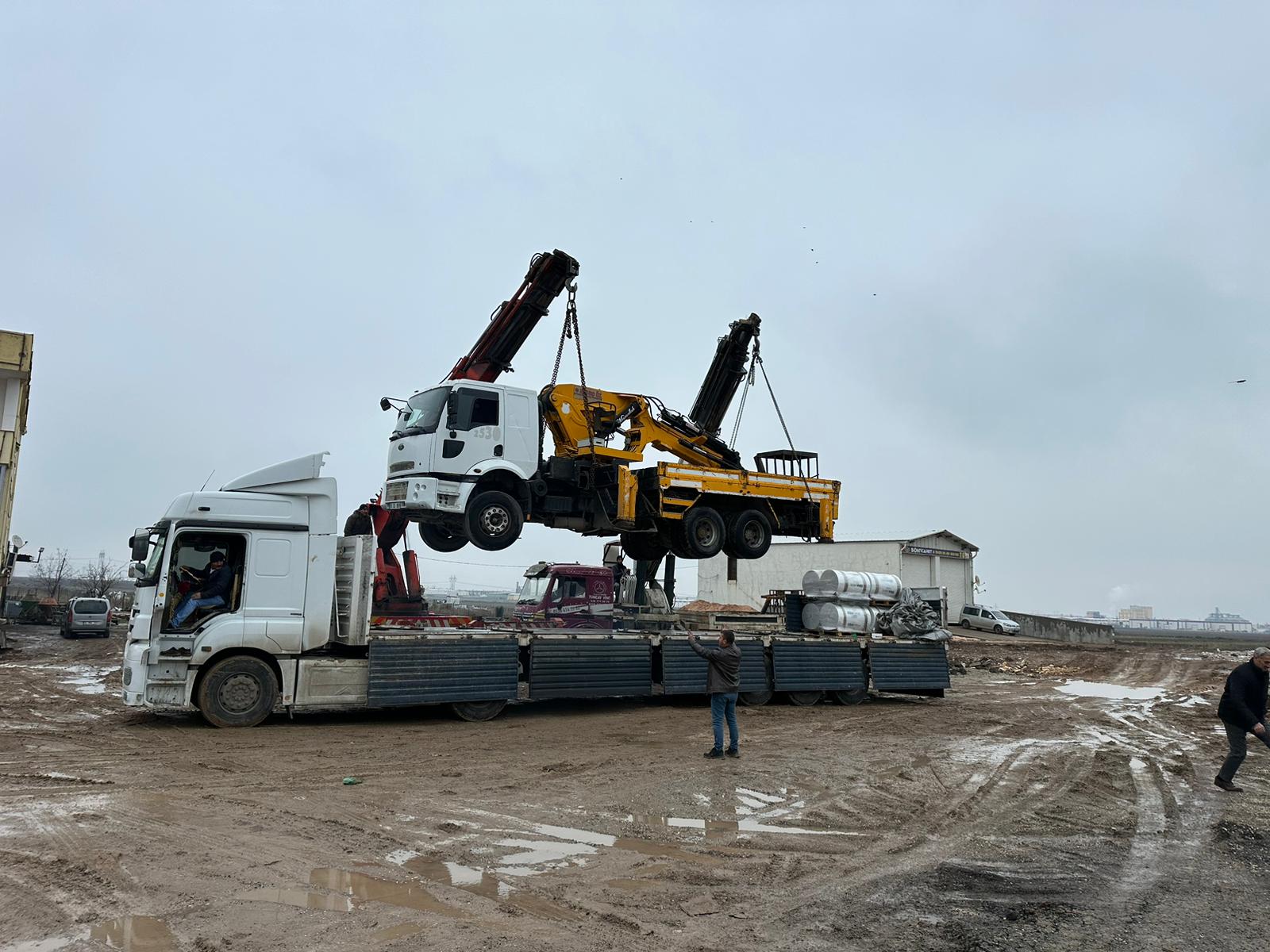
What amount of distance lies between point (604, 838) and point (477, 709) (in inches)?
217

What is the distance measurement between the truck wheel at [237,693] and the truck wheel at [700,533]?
21.1ft

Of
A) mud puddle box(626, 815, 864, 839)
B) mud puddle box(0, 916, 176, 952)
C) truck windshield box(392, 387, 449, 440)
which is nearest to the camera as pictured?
mud puddle box(0, 916, 176, 952)

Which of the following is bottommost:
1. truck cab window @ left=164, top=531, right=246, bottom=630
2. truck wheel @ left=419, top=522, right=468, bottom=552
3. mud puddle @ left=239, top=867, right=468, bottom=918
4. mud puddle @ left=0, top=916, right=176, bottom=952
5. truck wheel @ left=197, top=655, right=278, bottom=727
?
mud puddle @ left=0, top=916, right=176, bottom=952

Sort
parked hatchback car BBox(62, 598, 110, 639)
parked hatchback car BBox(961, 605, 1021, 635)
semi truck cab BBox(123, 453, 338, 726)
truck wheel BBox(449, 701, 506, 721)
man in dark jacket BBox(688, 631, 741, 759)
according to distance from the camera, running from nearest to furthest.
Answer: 1. man in dark jacket BBox(688, 631, 741, 759)
2. semi truck cab BBox(123, 453, 338, 726)
3. truck wheel BBox(449, 701, 506, 721)
4. parked hatchback car BBox(62, 598, 110, 639)
5. parked hatchback car BBox(961, 605, 1021, 635)

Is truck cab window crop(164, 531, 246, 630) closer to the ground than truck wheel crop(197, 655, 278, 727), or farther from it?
farther from it

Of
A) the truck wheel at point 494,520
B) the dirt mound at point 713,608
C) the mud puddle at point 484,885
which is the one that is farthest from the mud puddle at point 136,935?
the dirt mound at point 713,608

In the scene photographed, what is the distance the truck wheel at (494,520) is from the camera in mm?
12172

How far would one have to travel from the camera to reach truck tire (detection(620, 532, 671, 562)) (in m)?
14.9

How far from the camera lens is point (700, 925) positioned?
4.49m

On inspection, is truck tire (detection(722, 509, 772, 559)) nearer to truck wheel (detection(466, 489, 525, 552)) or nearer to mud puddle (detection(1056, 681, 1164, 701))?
truck wheel (detection(466, 489, 525, 552))

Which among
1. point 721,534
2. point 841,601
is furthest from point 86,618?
point 841,601

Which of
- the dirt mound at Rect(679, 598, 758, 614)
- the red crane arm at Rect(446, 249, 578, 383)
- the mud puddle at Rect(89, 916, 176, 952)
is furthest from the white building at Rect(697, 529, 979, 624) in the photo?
the mud puddle at Rect(89, 916, 176, 952)

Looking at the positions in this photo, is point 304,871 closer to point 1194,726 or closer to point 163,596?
point 163,596

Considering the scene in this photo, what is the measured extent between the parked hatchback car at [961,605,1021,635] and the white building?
166 cm
